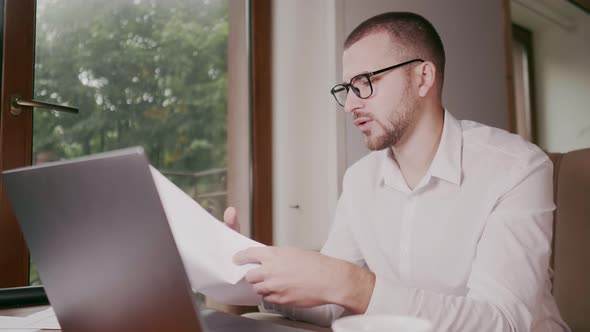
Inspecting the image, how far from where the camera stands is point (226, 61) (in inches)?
83.2

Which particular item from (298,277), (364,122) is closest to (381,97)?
(364,122)

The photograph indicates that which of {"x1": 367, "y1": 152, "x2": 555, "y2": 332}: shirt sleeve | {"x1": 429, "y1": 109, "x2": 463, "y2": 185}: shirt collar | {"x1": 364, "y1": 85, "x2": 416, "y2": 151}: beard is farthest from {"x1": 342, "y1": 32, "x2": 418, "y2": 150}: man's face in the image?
{"x1": 367, "y1": 152, "x2": 555, "y2": 332}: shirt sleeve

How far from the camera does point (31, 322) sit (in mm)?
Answer: 792

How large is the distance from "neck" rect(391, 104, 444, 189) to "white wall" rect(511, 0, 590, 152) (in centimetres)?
320

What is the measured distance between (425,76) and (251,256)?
80cm

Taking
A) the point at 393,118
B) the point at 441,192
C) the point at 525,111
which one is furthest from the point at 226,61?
the point at 525,111

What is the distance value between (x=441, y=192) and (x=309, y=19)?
4.10ft

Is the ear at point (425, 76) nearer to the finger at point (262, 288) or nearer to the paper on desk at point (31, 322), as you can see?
the finger at point (262, 288)

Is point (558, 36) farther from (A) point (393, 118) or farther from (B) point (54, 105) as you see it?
(B) point (54, 105)

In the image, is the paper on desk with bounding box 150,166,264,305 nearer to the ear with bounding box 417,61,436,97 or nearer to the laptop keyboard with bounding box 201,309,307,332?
the laptop keyboard with bounding box 201,309,307,332

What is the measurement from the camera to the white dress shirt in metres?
0.66

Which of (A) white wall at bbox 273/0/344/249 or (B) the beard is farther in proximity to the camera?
(A) white wall at bbox 273/0/344/249

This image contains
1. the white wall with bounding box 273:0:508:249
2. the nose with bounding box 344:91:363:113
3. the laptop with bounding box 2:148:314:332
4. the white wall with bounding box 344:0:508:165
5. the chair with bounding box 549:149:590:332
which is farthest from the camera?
the white wall with bounding box 344:0:508:165

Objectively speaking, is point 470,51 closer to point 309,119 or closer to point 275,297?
point 309,119
